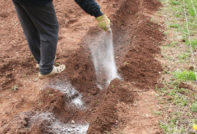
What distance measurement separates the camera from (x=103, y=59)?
401cm

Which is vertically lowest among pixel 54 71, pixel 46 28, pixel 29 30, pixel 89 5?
pixel 54 71

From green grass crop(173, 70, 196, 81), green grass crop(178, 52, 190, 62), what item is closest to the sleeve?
green grass crop(173, 70, 196, 81)

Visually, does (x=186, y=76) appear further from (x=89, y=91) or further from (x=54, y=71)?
(x=54, y=71)

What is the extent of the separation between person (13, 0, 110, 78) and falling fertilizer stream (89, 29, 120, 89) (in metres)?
0.82

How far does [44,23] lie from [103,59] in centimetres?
160

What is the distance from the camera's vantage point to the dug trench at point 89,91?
101 inches

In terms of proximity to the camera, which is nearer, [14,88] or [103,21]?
[103,21]

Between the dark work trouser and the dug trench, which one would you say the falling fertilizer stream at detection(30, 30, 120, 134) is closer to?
the dug trench

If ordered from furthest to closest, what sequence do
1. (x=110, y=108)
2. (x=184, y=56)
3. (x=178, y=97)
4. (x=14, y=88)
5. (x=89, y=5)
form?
(x=184, y=56) → (x=14, y=88) → (x=178, y=97) → (x=110, y=108) → (x=89, y=5)

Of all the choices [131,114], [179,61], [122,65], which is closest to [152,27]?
[179,61]

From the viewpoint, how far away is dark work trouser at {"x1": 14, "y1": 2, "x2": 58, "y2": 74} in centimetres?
255

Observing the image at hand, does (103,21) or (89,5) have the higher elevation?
(89,5)

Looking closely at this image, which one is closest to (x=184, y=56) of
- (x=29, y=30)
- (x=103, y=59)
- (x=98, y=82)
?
(x=103, y=59)

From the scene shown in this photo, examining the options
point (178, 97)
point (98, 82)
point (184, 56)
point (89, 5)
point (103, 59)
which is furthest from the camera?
point (103, 59)
